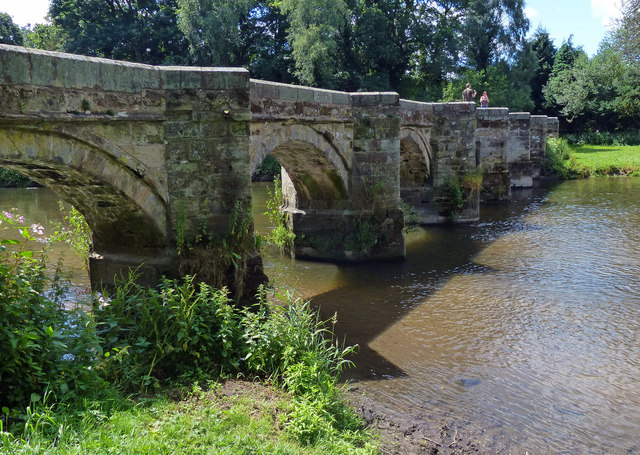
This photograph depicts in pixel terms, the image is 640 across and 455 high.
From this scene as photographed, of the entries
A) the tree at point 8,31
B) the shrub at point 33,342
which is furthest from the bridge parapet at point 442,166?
the tree at point 8,31

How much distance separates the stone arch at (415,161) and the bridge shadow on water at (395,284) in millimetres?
1407

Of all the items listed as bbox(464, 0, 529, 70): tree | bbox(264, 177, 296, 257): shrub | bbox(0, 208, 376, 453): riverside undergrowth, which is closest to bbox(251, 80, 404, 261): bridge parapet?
bbox(264, 177, 296, 257): shrub

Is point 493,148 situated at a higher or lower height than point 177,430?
higher

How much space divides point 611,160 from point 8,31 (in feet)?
112

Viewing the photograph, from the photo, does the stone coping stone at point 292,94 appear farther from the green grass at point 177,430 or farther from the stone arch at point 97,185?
the green grass at point 177,430

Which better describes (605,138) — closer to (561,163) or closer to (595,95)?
(595,95)

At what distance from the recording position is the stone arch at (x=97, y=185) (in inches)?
203

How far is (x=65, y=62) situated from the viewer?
5.33 metres

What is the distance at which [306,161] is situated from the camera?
10.7 m

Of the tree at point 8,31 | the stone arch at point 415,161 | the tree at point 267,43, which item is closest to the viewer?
the stone arch at point 415,161

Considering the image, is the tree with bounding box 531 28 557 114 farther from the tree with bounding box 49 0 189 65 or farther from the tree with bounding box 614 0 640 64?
the tree with bounding box 49 0 189 65

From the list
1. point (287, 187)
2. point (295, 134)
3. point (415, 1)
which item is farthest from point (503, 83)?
point (295, 134)

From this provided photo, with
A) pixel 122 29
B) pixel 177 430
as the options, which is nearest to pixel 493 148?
pixel 177 430

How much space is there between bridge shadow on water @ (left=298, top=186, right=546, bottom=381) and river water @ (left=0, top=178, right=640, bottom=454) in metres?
0.03
